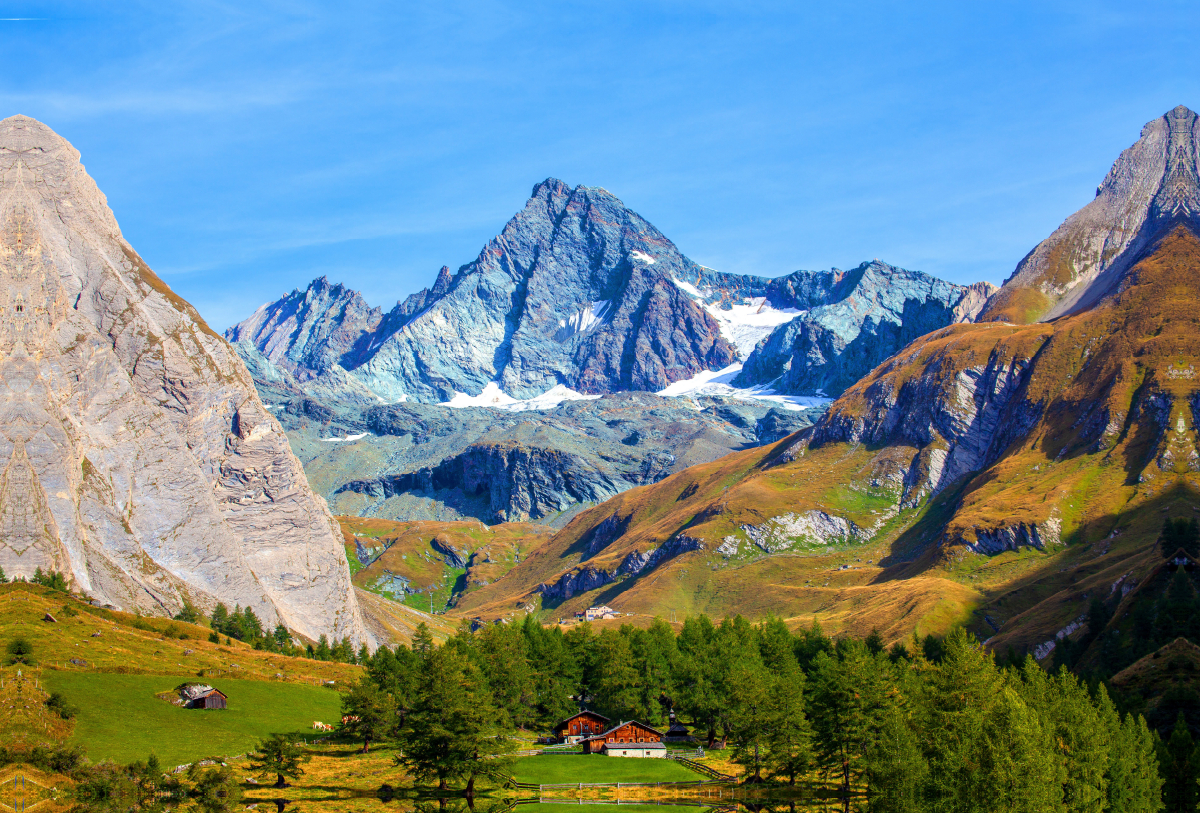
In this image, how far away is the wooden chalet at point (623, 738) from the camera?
111 meters

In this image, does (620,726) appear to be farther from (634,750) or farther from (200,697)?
(200,697)

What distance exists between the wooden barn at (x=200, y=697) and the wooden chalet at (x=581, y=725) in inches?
1545

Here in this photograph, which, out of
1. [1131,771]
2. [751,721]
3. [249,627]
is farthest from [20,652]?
[1131,771]

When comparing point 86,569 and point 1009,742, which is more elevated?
point 86,569

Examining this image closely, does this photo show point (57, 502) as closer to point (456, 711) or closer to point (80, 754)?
point (80, 754)

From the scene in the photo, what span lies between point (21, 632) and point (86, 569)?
71.6m

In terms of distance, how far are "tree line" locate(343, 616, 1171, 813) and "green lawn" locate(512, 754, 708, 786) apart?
21.2ft

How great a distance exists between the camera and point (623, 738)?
4414 inches

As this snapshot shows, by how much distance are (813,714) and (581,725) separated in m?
33.8

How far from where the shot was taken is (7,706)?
8125cm

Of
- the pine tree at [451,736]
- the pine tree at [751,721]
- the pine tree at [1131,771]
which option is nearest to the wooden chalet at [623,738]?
the pine tree at [751,721]

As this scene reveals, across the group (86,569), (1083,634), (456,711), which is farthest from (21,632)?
(1083,634)

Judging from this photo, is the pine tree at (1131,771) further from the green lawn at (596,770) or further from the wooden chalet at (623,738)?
the wooden chalet at (623,738)

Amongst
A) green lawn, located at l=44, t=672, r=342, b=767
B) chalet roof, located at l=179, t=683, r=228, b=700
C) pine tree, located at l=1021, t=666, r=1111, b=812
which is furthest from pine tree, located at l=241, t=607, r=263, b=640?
pine tree, located at l=1021, t=666, r=1111, b=812
